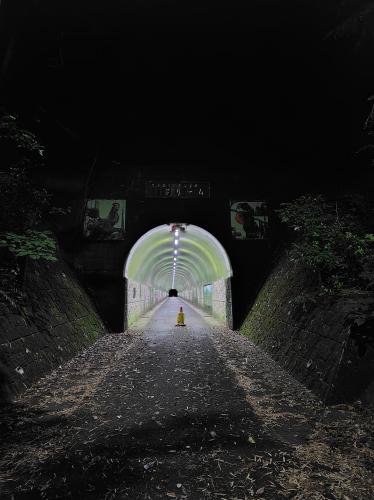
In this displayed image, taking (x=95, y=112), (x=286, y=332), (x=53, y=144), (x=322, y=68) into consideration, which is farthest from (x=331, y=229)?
(x=53, y=144)

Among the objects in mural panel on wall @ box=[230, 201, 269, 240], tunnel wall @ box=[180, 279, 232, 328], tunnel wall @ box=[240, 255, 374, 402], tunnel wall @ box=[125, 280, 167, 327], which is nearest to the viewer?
tunnel wall @ box=[240, 255, 374, 402]

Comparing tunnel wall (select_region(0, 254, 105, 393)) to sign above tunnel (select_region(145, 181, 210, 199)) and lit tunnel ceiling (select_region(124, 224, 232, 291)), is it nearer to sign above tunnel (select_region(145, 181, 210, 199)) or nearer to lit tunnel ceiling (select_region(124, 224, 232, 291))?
lit tunnel ceiling (select_region(124, 224, 232, 291))

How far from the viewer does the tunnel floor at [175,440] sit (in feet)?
10.2

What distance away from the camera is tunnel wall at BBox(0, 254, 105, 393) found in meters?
6.09

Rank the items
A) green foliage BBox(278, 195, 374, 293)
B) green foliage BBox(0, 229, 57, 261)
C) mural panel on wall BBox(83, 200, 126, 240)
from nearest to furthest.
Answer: green foliage BBox(0, 229, 57, 261)
green foliage BBox(278, 195, 374, 293)
mural panel on wall BBox(83, 200, 126, 240)

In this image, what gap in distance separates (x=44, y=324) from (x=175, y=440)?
5.52 metres

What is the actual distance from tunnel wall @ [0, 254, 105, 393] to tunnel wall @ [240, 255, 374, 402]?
6268 mm

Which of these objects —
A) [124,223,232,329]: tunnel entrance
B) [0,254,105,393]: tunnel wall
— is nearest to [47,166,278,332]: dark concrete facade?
[124,223,232,329]: tunnel entrance

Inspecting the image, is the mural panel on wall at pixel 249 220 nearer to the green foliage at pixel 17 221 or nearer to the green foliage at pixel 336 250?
the green foliage at pixel 336 250

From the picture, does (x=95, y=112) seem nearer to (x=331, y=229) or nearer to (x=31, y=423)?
(x=331, y=229)

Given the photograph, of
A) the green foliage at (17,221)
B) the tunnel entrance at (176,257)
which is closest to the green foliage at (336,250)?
the tunnel entrance at (176,257)

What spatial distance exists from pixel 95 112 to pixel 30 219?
5.98 meters

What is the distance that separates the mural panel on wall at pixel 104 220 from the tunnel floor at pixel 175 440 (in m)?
7.48

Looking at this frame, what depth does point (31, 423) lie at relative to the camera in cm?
451
